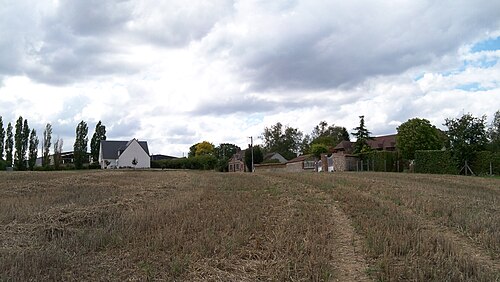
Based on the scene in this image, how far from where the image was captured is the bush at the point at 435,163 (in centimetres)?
3975

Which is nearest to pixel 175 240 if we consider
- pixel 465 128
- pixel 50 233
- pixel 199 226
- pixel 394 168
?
pixel 199 226

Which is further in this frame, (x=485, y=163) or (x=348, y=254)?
(x=485, y=163)

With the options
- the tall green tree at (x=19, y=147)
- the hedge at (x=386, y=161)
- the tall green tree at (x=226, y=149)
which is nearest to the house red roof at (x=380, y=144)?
the hedge at (x=386, y=161)

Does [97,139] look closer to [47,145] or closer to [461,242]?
[47,145]

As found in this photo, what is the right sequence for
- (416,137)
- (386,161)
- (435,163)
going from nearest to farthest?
(435,163) < (386,161) < (416,137)

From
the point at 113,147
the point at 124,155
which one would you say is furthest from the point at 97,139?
the point at 124,155

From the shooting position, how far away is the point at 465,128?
3978 cm

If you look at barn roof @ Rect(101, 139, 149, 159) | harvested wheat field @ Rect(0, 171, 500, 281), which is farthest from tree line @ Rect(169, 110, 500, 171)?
harvested wheat field @ Rect(0, 171, 500, 281)

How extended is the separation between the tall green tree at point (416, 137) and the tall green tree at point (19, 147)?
238 feet

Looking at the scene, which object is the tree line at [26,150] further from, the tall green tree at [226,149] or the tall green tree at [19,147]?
the tall green tree at [226,149]

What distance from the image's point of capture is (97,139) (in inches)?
4109

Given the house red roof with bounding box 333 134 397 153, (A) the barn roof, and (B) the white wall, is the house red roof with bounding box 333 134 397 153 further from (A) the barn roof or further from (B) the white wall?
(A) the barn roof

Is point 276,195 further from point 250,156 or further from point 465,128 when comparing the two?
point 250,156

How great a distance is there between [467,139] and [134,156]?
7858 centimetres
